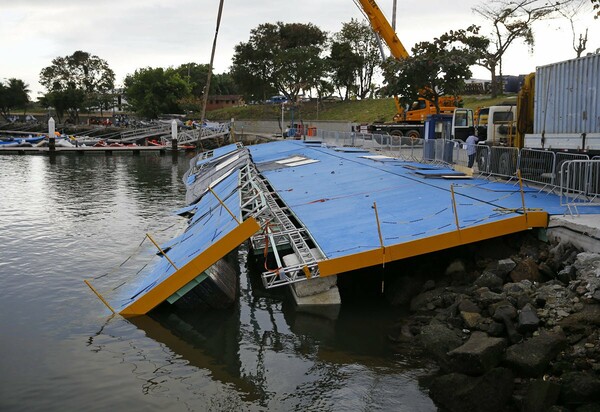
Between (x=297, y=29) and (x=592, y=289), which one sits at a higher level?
(x=297, y=29)

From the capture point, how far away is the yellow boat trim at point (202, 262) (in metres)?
11.9

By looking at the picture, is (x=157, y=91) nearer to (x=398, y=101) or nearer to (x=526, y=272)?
(x=398, y=101)

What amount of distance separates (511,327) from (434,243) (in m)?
2.99

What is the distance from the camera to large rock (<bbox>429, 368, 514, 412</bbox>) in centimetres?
805

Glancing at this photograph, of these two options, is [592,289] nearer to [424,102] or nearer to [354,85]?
[424,102]

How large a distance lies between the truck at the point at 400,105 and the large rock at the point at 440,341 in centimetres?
3238

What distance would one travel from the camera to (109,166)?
51.9m

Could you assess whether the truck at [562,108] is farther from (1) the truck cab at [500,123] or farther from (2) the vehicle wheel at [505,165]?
(1) the truck cab at [500,123]

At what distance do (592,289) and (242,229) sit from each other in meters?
6.22

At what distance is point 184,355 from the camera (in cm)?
1099

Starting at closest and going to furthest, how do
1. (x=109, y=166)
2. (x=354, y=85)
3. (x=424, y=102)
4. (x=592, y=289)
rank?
(x=592, y=289)
(x=424, y=102)
(x=109, y=166)
(x=354, y=85)

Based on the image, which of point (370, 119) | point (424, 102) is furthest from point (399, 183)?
point (370, 119)

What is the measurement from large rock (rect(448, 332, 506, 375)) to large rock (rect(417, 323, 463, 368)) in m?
0.28

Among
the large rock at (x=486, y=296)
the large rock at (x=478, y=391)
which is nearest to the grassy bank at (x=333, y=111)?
the large rock at (x=486, y=296)
